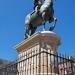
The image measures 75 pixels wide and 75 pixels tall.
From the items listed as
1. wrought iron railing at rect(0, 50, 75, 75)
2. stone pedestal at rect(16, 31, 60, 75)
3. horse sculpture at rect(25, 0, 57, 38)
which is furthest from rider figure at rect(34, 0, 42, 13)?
wrought iron railing at rect(0, 50, 75, 75)

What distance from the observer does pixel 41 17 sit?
13.2 metres

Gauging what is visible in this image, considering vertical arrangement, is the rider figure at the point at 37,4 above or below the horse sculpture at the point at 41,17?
above

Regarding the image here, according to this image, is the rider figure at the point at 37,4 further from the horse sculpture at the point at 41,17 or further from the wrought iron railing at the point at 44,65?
the wrought iron railing at the point at 44,65

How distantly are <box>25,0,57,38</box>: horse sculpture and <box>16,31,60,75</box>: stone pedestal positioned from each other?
3.08 ft

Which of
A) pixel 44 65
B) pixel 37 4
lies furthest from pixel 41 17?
pixel 44 65

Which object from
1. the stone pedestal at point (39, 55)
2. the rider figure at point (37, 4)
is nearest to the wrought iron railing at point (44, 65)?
the stone pedestal at point (39, 55)

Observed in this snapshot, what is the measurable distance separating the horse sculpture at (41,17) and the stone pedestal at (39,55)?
0.94 m

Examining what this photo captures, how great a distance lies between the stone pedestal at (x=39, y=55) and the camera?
11.0 metres

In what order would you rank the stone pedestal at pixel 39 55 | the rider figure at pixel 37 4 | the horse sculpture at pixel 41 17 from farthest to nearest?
1. the rider figure at pixel 37 4
2. the horse sculpture at pixel 41 17
3. the stone pedestal at pixel 39 55

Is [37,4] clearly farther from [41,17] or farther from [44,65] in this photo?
[44,65]

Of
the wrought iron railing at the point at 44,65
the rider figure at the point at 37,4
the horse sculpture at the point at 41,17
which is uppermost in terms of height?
the rider figure at the point at 37,4

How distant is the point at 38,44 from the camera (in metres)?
11.9

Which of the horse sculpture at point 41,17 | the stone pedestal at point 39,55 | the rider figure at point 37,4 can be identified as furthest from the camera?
the rider figure at point 37,4

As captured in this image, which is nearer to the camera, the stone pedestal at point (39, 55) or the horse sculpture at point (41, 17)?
the stone pedestal at point (39, 55)
